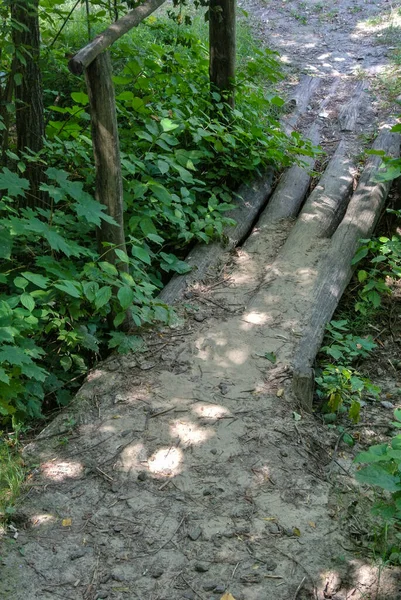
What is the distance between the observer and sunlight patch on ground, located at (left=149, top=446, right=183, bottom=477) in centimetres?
336

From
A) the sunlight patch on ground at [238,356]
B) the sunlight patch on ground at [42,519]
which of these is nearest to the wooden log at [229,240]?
the sunlight patch on ground at [238,356]

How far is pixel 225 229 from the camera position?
5.56 m

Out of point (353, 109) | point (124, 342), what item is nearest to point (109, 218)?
point (124, 342)

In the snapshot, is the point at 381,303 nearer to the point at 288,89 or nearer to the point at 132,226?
the point at 132,226

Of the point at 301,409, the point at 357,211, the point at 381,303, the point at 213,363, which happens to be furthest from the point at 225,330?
the point at 357,211

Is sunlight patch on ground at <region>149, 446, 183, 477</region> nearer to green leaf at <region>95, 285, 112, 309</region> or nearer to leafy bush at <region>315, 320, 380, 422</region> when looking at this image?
green leaf at <region>95, 285, 112, 309</region>

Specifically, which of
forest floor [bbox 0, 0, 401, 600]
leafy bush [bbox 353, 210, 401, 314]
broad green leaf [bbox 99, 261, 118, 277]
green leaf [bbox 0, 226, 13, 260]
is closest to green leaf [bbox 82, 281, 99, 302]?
broad green leaf [bbox 99, 261, 118, 277]

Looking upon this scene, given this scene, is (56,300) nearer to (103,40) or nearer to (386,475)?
(103,40)

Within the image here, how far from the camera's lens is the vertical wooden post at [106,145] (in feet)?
12.0

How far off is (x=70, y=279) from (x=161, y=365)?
82 cm

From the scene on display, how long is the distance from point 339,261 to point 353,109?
328 centimetres

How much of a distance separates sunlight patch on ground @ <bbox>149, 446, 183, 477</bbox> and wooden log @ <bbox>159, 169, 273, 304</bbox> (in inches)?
59.0

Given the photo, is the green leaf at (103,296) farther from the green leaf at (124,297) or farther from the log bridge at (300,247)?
the log bridge at (300,247)

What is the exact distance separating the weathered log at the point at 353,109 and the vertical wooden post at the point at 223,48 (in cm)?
184
